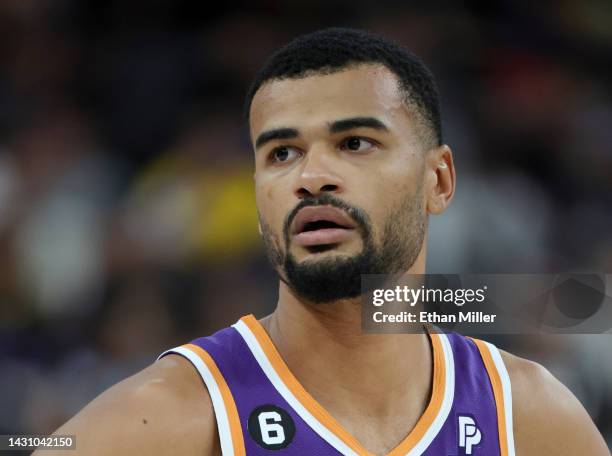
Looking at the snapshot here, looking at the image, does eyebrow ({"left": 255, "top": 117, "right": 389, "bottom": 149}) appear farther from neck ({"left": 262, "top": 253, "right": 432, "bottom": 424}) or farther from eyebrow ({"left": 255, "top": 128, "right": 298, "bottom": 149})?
neck ({"left": 262, "top": 253, "right": 432, "bottom": 424})

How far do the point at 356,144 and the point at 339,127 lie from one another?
0.30 ft

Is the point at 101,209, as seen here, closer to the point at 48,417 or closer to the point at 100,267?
the point at 100,267

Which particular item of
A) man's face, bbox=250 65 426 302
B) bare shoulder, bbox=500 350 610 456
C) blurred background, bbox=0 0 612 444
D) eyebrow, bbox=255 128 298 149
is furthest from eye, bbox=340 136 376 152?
blurred background, bbox=0 0 612 444

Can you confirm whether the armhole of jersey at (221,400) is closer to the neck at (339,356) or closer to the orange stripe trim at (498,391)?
the neck at (339,356)

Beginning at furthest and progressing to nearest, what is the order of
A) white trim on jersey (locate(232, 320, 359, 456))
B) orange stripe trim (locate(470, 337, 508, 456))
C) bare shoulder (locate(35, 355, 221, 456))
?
orange stripe trim (locate(470, 337, 508, 456)), white trim on jersey (locate(232, 320, 359, 456)), bare shoulder (locate(35, 355, 221, 456))

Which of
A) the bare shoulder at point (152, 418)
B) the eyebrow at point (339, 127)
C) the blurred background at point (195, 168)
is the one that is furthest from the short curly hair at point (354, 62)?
the blurred background at point (195, 168)

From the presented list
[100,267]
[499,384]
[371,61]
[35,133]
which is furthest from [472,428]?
[35,133]

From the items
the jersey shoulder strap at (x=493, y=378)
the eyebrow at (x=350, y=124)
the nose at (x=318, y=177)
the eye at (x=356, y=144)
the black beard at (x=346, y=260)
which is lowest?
the jersey shoulder strap at (x=493, y=378)

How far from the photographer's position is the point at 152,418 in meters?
3.15

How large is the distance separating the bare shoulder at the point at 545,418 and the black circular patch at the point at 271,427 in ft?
2.89

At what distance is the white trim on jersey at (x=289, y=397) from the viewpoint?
338 centimetres

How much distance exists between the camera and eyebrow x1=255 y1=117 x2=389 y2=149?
3.40m

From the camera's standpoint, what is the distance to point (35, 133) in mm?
8164

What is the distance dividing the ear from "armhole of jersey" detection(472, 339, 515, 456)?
600mm
